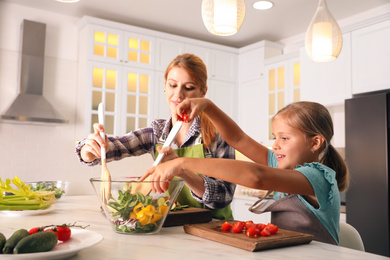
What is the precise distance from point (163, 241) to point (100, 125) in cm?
45

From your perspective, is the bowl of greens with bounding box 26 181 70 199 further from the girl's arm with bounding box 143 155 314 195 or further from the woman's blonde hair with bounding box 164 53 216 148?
the girl's arm with bounding box 143 155 314 195

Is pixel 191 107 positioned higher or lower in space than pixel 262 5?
lower

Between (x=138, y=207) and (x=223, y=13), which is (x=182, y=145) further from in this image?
(x=138, y=207)

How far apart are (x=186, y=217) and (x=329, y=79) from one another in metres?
2.55

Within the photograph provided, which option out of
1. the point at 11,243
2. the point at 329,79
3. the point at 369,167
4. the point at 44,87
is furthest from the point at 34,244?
the point at 44,87

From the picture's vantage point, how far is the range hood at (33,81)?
3.28 m

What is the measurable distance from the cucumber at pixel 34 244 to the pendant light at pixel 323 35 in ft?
5.02

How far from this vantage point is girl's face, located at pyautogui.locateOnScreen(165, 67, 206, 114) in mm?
1533


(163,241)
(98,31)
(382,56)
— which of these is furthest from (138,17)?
(163,241)

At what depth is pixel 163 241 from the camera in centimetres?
87

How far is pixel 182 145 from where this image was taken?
153 centimetres

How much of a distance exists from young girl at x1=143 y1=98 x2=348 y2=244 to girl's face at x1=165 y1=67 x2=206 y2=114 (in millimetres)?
214

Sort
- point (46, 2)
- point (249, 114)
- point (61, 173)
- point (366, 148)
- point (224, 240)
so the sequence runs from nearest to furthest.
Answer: point (224, 240) → point (61, 173) → point (366, 148) → point (46, 2) → point (249, 114)

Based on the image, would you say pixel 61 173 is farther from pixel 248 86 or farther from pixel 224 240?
pixel 248 86
